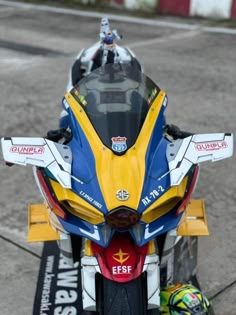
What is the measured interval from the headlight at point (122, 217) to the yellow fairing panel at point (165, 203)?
70 millimetres

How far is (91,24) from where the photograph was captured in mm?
13500

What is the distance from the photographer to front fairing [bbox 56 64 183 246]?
290 centimetres

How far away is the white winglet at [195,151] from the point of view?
3.05 meters

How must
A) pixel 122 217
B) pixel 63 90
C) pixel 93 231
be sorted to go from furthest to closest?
pixel 63 90 → pixel 93 231 → pixel 122 217

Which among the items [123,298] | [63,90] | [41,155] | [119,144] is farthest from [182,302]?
[63,90]

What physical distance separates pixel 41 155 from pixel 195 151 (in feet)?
2.98

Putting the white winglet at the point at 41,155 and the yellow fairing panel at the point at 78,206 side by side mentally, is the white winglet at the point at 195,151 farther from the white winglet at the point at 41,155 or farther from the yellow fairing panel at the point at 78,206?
the white winglet at the point at 41,155

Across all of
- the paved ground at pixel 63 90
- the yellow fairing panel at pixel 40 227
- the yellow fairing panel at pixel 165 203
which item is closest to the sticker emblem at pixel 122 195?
the yellow fairing panel at pixel 165 203

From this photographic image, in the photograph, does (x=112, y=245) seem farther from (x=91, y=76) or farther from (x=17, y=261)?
Result: (x=17, y=261)

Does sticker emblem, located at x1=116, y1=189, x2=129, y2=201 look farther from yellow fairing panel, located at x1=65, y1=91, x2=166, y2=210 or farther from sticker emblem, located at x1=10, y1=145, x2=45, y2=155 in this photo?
sticker emblem, located at x1=10, y1=145, x2=45, y2=155

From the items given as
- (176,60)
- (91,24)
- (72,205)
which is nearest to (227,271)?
(72,205)

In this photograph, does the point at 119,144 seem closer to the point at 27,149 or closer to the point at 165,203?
the point at 165,203

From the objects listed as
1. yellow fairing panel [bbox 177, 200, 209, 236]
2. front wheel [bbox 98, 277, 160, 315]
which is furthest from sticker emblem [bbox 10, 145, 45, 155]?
yellow fairing panel [bbox 177, 200, 209, 236]

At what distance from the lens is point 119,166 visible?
3000mm
